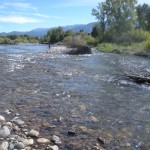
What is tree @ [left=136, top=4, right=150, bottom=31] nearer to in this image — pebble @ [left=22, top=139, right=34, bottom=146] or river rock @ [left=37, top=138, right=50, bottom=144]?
river rock @ [left=37, top=138, right=50, bottom=144]

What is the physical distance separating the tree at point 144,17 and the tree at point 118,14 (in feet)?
77.0

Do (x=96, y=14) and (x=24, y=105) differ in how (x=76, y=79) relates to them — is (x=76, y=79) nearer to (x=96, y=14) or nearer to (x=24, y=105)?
(x=24, y=105)

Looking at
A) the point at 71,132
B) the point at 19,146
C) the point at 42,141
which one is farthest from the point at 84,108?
the point at 19,146

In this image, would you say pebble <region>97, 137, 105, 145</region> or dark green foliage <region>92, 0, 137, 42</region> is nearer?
pebble <region>97, 137, 105, 145</region>

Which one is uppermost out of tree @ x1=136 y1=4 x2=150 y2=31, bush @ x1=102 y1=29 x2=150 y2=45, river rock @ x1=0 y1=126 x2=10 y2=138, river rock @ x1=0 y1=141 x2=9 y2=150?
tree @ x1=136 y1=4 x2=150 y2=31

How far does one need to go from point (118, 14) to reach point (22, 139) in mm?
73494

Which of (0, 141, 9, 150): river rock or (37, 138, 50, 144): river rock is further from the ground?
(0, 141, 9, 150): river rock

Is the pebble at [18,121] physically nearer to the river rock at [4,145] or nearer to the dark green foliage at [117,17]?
the river rock at [4,145]

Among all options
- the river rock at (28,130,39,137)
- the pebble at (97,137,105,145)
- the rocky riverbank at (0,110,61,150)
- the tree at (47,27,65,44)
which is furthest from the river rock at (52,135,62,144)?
the tree at (47,27,65,44)

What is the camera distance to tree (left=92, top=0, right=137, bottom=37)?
7862cm

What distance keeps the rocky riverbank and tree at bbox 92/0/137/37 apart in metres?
69.5

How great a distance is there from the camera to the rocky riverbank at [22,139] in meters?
9.03

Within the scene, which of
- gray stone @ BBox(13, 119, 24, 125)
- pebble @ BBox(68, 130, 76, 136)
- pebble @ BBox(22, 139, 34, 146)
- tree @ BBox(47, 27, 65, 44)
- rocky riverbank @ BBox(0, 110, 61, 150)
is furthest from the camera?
tree @ BBox(47, 27, 65, 44)

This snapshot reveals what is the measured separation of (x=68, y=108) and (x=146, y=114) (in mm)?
3406
